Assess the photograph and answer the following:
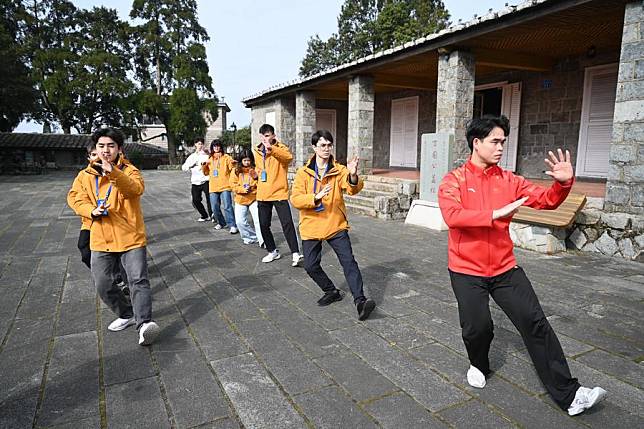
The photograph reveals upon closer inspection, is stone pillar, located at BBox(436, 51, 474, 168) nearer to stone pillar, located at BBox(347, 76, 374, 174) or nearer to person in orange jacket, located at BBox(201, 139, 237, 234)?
stone pillar, located at BBox(347, 76, 374, 174)

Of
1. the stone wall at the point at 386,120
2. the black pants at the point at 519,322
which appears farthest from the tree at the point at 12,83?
the black pants at the point at 519,322

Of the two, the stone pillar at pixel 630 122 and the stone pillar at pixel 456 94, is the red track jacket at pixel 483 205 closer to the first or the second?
the stone pillar at pixel 630 122

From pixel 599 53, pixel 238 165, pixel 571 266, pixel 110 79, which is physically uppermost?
pixel 110 79

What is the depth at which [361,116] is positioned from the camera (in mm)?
11016

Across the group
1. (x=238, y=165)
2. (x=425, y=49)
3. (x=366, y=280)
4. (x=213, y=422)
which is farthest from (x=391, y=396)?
(x=425, y=49)

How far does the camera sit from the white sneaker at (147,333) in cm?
309

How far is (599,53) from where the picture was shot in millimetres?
8617

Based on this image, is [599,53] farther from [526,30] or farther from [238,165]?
[238,165]

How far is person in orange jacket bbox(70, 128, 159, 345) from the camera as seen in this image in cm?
314

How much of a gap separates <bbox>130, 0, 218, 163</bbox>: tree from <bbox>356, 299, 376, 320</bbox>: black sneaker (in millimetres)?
27055

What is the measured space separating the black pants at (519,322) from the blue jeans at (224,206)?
18.3ft

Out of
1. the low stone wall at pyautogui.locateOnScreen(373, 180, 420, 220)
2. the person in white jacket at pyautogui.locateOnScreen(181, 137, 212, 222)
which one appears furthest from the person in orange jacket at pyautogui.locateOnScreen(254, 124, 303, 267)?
the low stone wall at pyautogui.locateOnScreen(373, 180, 420, 220)

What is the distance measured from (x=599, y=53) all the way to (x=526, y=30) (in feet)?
8.53

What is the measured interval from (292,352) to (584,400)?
5.85 ft
